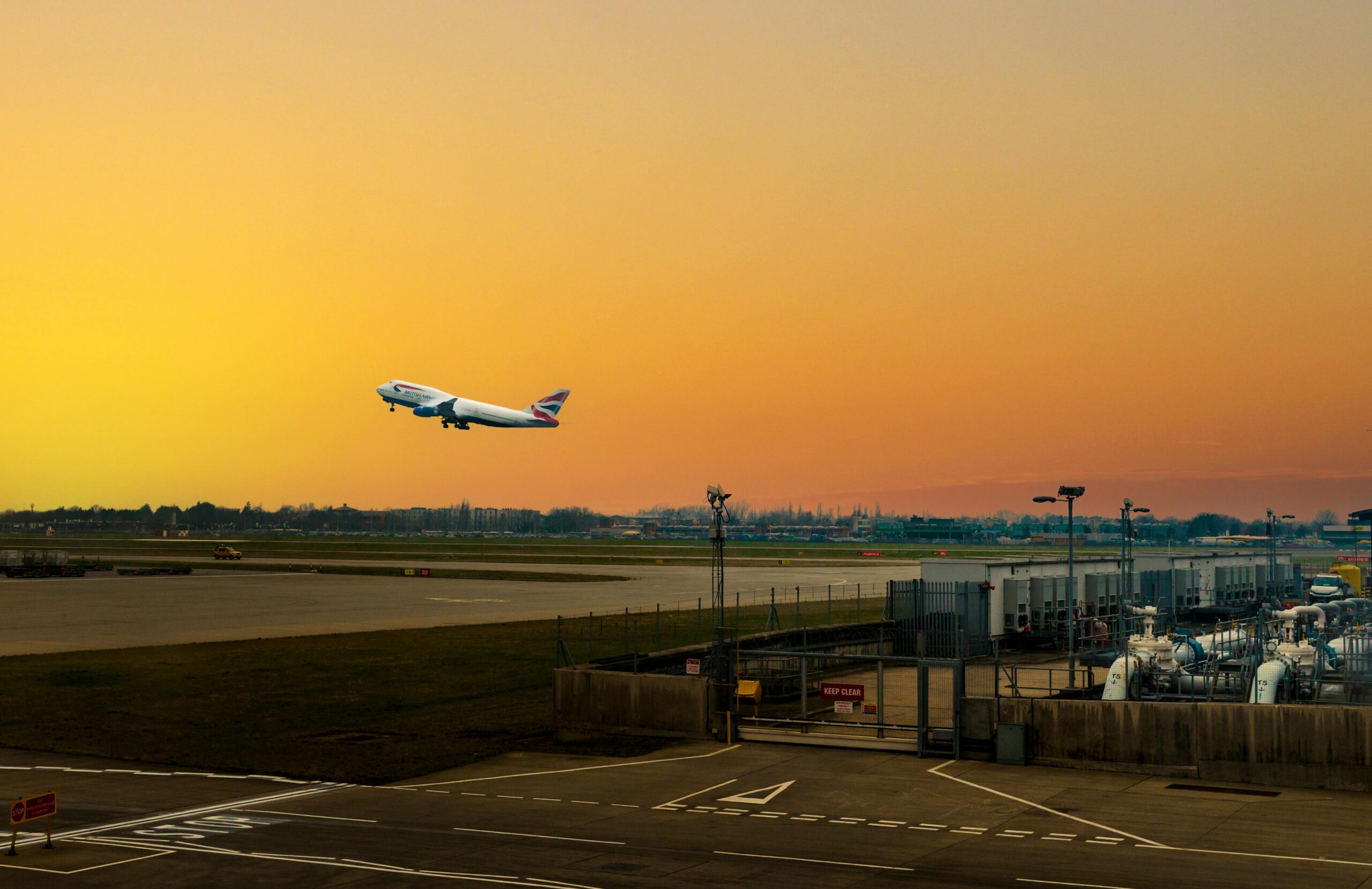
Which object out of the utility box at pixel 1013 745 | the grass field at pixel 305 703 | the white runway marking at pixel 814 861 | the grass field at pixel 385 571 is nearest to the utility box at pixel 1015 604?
the grass field at pixel 305 703

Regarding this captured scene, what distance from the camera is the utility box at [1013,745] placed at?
3409 centimetres

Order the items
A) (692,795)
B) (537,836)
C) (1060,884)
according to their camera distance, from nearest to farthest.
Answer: (1060,884), (537,836), (692,795)

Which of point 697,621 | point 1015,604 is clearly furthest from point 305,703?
point 1015,604

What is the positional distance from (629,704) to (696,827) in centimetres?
1312

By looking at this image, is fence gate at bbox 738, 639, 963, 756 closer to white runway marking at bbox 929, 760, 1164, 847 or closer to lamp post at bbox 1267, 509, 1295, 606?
white runway marking at bbox 929, 760, 1164, 847

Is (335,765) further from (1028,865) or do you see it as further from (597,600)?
(597,600)

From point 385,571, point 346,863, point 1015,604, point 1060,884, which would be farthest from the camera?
point 385,571

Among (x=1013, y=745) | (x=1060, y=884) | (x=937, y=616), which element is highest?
(x=937, y=616)

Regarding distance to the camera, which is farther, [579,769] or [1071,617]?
[1071,617]

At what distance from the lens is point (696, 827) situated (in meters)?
26.8

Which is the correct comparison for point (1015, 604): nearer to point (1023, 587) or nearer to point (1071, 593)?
point (1023, 587)

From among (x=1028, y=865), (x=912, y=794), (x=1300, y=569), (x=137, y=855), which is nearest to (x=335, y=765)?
(x=137, y=855)

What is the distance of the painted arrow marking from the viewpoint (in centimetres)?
2962

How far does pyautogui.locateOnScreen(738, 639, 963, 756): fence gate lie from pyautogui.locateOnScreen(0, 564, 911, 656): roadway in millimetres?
30055
